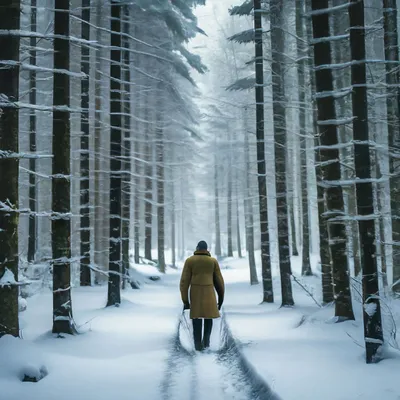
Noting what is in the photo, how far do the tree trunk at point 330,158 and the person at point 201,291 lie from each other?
86.7 inches

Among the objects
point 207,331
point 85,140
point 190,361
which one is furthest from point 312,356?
point 85,140

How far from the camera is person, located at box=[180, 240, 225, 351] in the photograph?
8578mm

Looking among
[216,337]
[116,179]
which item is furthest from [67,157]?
[216,337]

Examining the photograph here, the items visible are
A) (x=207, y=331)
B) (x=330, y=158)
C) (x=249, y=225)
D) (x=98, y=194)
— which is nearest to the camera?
(x=330, y=158)

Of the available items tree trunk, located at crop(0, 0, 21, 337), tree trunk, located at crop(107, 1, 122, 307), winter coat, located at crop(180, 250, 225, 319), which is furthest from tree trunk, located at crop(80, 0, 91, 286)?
tree trunk, located at crop(0, 0, 21, 337)

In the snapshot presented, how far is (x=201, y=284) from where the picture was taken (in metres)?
8.78

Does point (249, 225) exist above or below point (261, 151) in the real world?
below

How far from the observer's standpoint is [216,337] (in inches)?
403

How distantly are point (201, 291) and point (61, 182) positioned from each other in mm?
3300

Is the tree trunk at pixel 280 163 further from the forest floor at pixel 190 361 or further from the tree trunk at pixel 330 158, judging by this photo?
the tree trunk at pixel 330 158

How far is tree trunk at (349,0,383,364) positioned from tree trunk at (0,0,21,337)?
4932 mm

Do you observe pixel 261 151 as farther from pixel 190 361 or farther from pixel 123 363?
pixel 123 363

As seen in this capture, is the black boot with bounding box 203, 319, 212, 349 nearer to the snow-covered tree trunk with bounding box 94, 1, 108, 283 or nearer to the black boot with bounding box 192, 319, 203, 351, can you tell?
the black boot with bounding box 192, 319, 203, 351

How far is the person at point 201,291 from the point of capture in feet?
28.1
